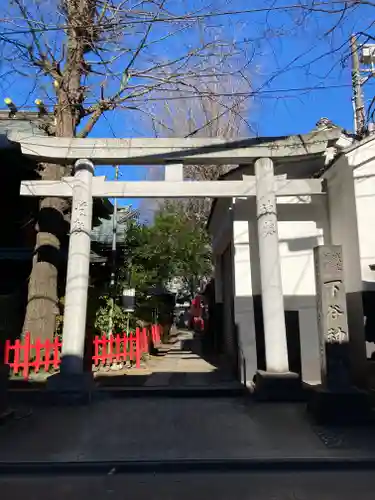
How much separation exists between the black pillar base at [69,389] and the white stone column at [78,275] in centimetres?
12

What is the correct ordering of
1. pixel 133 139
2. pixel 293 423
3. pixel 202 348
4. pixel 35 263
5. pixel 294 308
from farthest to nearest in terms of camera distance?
1. pixel 202 348
2. pixel 35 263
3. pixel 294 308
4. pixel 133 139
5. pixel 293 423

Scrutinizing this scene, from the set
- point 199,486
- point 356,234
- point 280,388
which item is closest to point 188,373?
point 280,388

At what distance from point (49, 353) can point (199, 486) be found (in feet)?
20.2

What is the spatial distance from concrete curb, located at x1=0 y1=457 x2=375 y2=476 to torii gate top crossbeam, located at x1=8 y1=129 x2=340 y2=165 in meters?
6.00

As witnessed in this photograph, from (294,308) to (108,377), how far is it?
15.4 ft

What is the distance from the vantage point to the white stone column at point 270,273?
8.52 m

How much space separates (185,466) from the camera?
5109 mm

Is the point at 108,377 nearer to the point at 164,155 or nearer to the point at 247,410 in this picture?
the point at 247,410

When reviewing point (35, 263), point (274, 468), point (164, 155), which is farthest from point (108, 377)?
point (274, 468)

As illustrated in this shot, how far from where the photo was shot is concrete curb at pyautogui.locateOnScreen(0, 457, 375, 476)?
5.10m

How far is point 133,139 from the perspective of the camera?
9141 millimetres

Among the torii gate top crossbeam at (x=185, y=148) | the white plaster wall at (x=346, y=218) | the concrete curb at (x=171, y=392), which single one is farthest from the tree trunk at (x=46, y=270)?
→ the white plaster wall at (x=346, y=218)

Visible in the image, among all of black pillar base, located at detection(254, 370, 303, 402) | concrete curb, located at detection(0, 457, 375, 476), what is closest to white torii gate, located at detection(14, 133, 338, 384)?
black pillar base, located at detection(254, 370, 303, 402)

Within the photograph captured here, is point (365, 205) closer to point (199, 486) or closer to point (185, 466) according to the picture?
point (185, 466)
